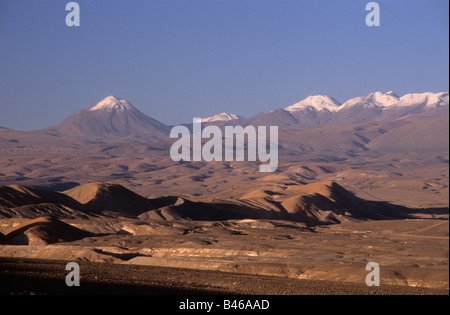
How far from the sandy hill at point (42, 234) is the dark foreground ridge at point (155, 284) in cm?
1475

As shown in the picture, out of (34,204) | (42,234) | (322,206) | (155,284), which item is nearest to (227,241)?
(42,234)

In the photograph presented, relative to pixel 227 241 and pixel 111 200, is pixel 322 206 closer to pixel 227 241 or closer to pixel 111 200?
pixel 111 200

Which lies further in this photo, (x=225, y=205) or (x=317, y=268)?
(x=225, y=205)

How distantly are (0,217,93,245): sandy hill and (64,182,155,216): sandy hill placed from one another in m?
19.1

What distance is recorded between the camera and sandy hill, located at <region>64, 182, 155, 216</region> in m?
68.6

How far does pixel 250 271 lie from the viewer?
30453 millimetres

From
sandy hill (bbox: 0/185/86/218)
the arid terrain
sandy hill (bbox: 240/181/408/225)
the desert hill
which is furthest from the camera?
sandy hill (bbox: 240/181/408/225)

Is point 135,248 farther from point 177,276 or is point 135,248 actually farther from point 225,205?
point 225,205

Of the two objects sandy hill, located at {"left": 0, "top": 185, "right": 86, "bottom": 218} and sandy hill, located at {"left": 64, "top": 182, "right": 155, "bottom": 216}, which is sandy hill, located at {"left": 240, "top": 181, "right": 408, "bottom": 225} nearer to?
sandy hill, located at {"left": 64, "top": 182, "right": 155, "bottom": 216}

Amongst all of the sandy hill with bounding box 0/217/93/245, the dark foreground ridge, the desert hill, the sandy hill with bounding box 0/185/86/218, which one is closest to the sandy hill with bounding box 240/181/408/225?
the desert hill

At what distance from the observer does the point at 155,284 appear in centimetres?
2278

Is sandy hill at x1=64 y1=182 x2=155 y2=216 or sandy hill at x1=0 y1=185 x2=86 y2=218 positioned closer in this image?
sandy hill at x1=0 y1=185 x2=86 y2=218

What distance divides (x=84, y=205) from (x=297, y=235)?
27264 mm
